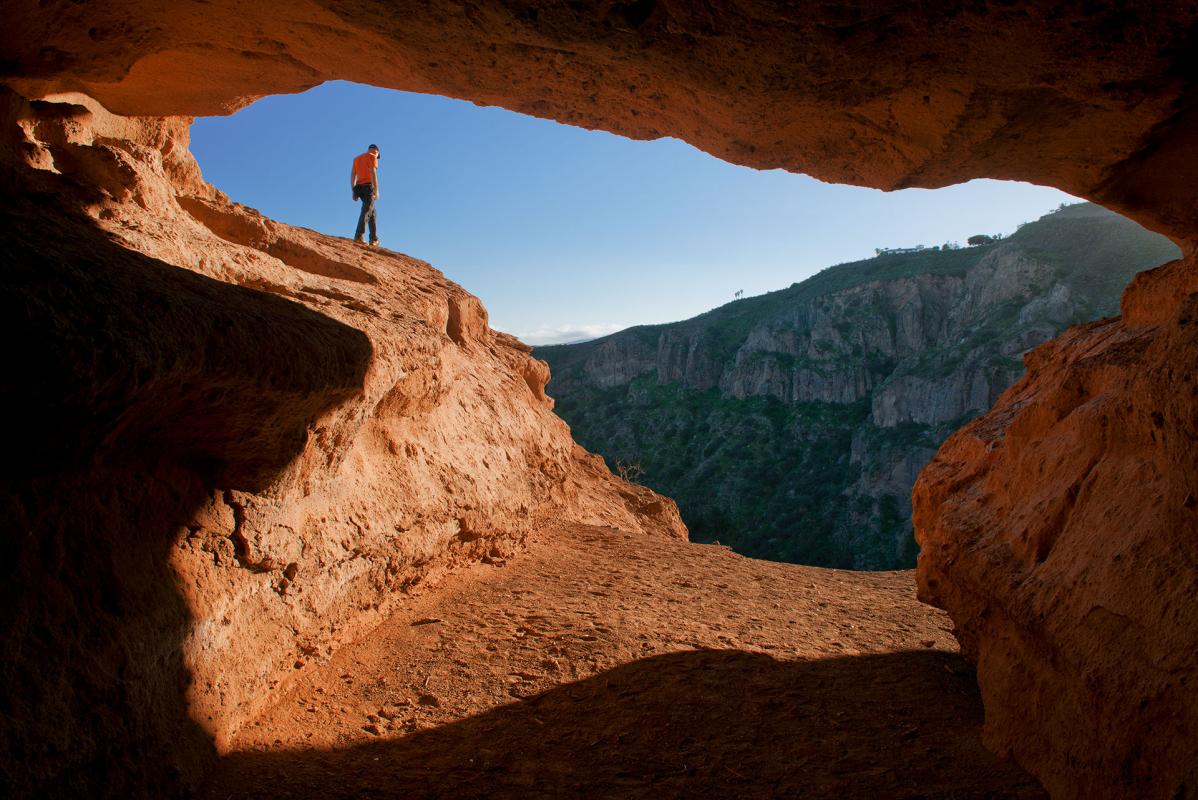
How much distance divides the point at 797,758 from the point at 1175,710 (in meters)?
1.64

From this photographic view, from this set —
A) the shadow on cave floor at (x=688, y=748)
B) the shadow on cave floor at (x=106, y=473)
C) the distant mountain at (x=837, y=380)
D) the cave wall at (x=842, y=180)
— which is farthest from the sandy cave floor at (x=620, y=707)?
the distant mountain at (x=837, y=380)

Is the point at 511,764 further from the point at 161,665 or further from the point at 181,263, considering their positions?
the point at 181,263

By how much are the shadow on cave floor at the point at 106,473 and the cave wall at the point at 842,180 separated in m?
0.03

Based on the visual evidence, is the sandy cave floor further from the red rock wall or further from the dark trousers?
the dark trousers

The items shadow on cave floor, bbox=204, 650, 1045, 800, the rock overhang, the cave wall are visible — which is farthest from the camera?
the rock overhang

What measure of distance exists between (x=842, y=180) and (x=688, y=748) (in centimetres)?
455

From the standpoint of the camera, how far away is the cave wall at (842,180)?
2469 mm

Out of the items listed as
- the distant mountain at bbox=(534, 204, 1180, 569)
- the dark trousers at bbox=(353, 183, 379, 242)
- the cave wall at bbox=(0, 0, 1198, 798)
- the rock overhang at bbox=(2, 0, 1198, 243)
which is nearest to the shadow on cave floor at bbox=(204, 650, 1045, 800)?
the cave wall at bbox=(0, 0, 1198, 798)

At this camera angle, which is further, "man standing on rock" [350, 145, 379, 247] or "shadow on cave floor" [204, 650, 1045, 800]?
"man standing on rock" [350, 145, 379, 247]

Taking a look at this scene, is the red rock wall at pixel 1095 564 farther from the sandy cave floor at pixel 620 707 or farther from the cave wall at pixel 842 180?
the sandy cave floor at pixel 620 707

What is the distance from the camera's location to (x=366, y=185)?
394 inches

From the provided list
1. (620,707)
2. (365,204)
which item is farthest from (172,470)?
(365,204)

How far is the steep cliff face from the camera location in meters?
2.36

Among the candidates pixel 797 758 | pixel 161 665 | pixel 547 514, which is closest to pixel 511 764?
pixel 797 758
